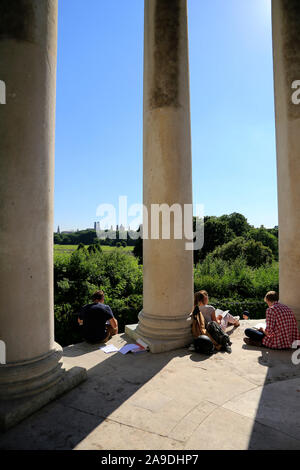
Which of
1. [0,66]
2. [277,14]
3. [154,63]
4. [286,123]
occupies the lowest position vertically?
[0,66]

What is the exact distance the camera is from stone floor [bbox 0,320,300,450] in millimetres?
18562

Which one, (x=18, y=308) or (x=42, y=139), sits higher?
Answer: (x=42, y=139)

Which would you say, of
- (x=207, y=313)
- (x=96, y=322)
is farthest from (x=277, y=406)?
(x=96, y=322)

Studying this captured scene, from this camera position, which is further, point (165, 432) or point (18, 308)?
point (18, 308)

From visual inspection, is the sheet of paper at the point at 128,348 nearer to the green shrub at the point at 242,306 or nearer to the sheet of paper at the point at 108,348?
the sheet of paper at the point at 108,348

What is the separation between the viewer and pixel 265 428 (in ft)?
64.6

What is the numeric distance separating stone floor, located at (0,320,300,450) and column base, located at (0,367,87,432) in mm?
530

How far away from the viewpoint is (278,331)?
3584cm

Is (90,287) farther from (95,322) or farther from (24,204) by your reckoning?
(24,204)
